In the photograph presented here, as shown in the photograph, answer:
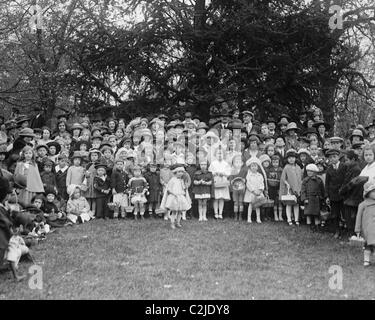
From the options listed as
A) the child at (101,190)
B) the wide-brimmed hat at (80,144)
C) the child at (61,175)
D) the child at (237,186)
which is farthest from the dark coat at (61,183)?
the child at (237,186)

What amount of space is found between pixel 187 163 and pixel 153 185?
99 centimetres

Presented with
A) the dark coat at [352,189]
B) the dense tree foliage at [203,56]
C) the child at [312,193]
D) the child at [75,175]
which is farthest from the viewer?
the dense tree foliage at [203,56]

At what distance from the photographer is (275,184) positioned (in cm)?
1060

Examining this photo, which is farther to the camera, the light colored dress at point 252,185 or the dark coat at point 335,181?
the light colored dress at point 252,185

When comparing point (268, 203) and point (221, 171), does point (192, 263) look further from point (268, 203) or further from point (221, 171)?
point (221, 171)

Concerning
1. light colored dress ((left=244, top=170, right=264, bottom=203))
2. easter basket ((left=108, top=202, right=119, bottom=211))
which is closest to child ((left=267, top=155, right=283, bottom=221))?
light colored dress ((left=244, top=170, right=264, bottom=203))

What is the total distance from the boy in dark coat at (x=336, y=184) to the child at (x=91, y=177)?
5.15 meters

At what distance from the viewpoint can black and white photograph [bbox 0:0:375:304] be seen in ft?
21.1

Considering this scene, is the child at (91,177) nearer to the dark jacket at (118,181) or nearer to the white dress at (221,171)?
the dark jacket at (118,181)

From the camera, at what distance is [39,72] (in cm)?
1608

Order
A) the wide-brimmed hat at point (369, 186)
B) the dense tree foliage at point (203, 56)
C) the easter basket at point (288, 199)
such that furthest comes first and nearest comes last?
the dense tree foliage at point (203, 56) → the easter basket at point (288, 199) → the wide-brimmed hat at point (369, 186)

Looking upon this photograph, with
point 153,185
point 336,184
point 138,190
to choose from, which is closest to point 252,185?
point 336,184

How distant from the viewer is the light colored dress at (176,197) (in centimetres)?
962
